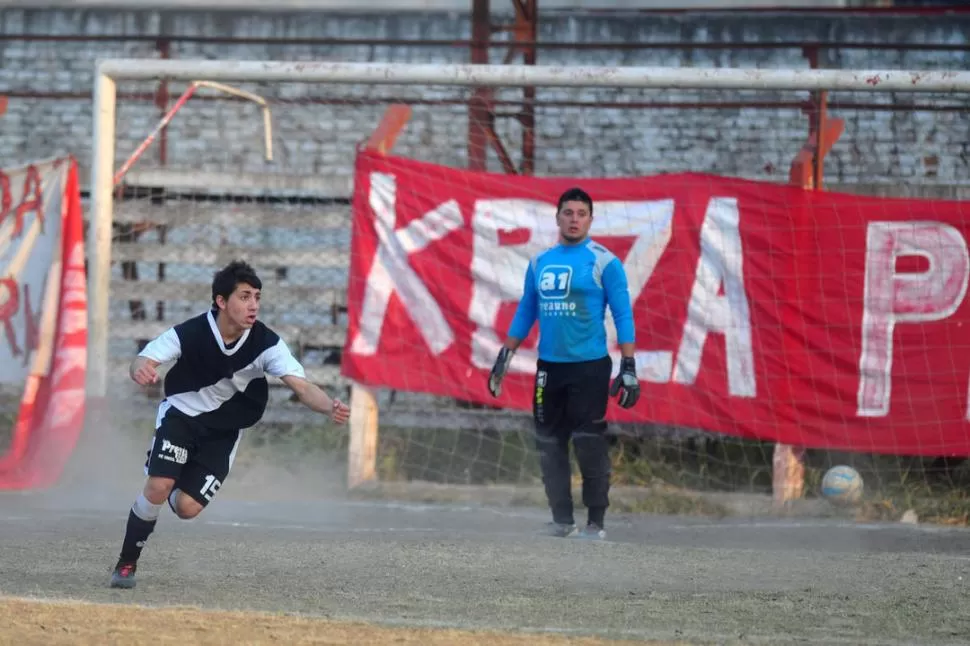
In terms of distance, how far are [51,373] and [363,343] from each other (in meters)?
2.23

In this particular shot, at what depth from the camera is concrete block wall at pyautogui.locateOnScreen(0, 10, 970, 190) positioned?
14836 mm

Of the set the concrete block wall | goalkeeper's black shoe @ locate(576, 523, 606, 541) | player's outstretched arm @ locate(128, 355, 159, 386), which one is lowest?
goalkeeper's black shoe @ locate(576, 523, 606, 541)

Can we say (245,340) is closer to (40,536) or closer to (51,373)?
(40,536)

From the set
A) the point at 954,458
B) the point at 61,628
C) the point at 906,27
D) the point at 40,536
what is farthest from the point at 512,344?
the point at 906,27

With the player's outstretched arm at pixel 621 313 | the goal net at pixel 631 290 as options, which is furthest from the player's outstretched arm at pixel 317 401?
the goal net at pixel 631 290

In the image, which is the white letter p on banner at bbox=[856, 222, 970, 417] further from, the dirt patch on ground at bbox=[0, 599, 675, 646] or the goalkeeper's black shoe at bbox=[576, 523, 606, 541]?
the dirt patch on ground at bbox=[0, 599, 675, 646]

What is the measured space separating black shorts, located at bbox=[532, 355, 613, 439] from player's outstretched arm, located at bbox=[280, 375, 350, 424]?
2.31 meters

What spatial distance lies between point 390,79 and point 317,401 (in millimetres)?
4663

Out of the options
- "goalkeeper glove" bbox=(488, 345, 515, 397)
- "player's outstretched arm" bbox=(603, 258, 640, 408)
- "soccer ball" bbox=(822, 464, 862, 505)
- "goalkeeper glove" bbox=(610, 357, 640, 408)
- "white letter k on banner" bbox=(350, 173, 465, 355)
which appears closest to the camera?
"goalkeeper glove" bbox=(610, 357, 640, 408)

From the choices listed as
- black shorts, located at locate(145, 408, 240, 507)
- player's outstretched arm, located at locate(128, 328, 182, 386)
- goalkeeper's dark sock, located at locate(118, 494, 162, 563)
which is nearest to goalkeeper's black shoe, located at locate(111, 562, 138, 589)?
goalkeeper's dark sock, located at locate(118, 494, 162, 563)

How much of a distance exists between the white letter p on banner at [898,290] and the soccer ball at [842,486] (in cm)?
46

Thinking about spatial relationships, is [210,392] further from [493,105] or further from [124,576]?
[493,105]

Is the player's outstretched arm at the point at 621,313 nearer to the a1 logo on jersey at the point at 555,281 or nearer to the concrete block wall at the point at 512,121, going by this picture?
the a1 logo on jersey at the point at 555,281

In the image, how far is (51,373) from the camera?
10.4m
